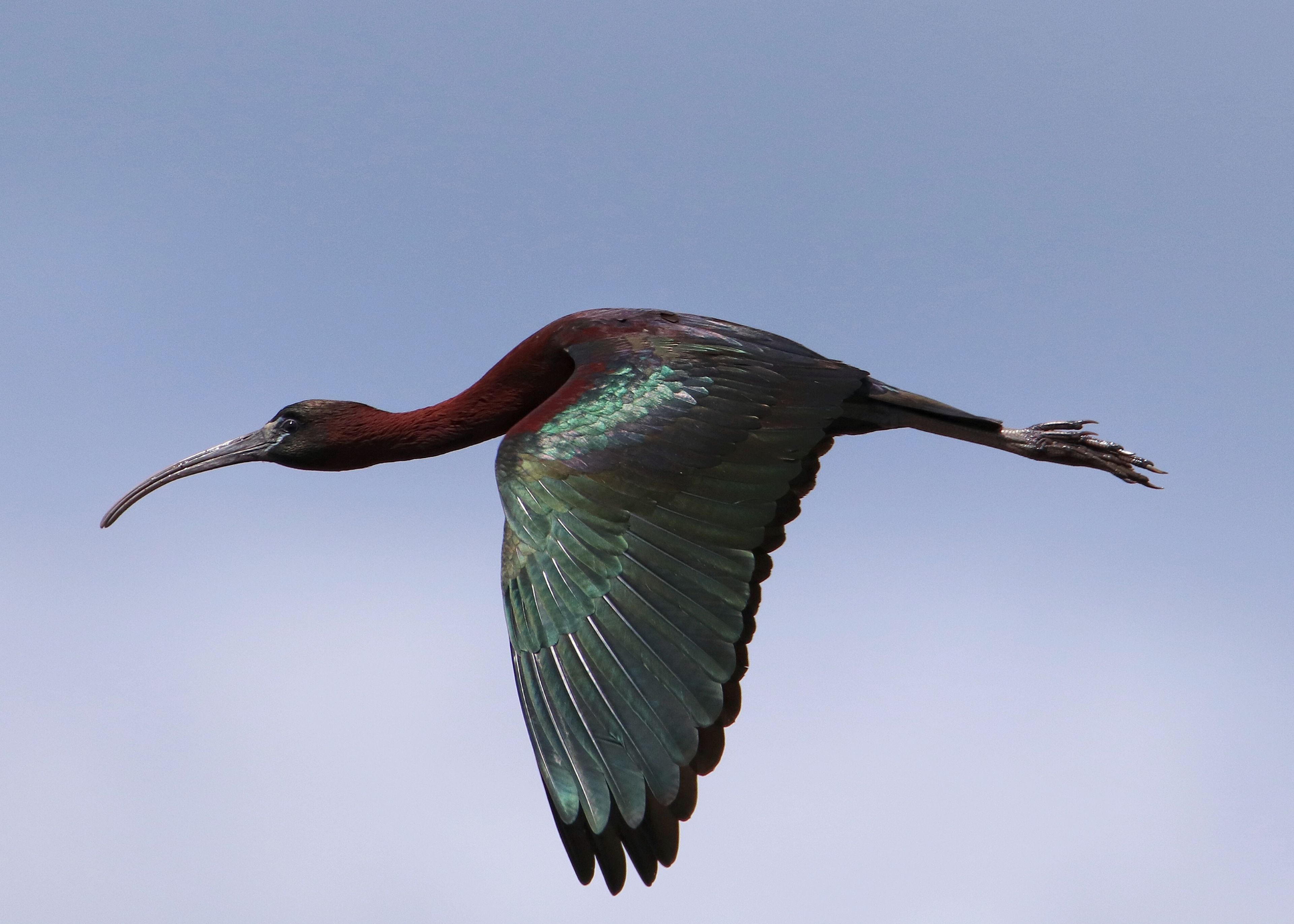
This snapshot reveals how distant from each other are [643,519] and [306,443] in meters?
3.72

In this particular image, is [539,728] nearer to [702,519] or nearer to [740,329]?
[702,519]

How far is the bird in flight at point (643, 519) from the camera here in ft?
21.9

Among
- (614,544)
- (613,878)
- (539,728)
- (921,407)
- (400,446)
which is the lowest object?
(613,878)

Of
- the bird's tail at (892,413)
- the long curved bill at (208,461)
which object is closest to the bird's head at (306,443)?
the long curved bill at (208,461)

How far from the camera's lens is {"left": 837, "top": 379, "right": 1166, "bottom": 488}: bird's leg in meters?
9.32

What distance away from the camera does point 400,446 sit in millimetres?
10156

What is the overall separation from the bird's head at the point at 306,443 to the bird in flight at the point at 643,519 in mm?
593

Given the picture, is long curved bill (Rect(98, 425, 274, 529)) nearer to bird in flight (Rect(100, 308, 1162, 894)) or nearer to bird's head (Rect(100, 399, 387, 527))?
bird's head (Rect(100, 399, 387, 527))

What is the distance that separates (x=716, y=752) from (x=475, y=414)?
153 inches

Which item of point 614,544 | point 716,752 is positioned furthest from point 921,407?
point 716,752

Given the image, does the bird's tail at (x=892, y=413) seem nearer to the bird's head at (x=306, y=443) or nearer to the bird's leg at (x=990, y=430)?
the bird's leg at (x=990, y=430)

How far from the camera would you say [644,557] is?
288 inches

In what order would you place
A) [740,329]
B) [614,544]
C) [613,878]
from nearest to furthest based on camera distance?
[613,878]
[614,544]
[740,329]

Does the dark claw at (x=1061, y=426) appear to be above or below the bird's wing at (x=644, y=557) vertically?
above
